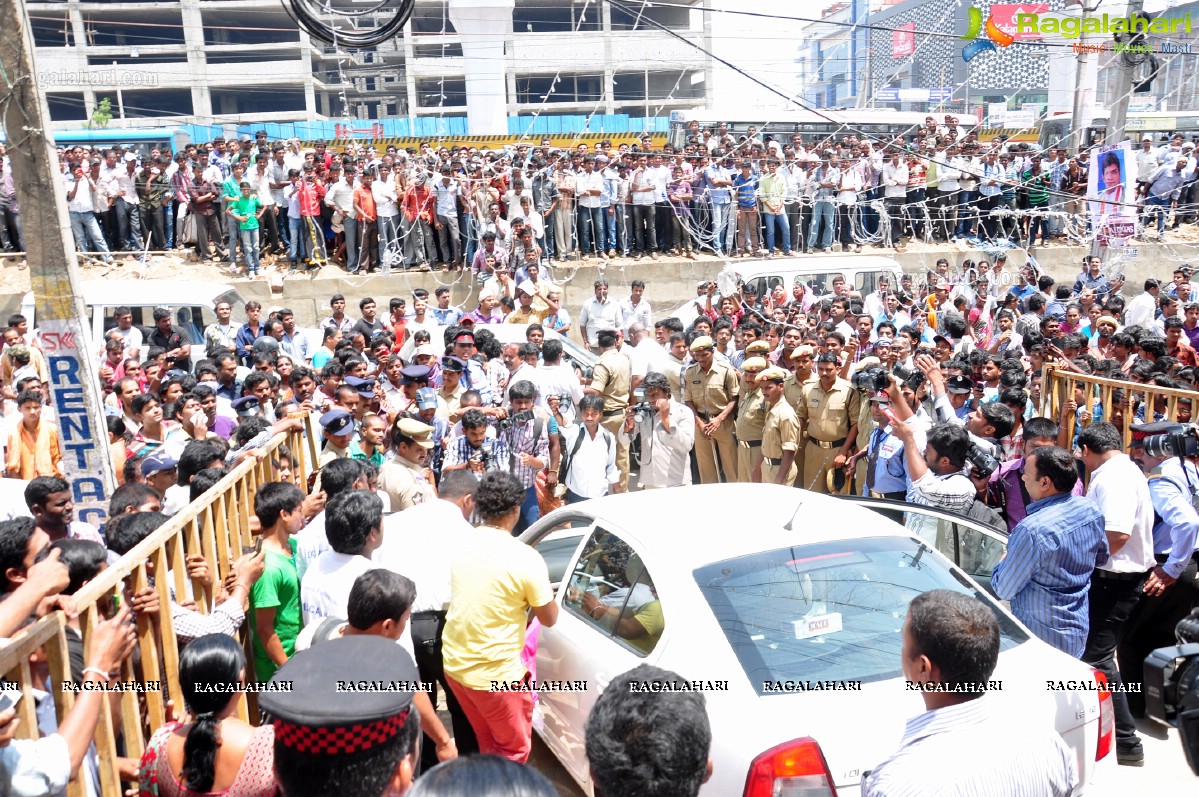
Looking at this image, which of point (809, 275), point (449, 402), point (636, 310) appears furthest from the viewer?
point (809, 275)

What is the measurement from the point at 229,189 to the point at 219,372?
8370mm

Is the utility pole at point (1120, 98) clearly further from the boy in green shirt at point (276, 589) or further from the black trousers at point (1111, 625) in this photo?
the boy in green shirt at point (276, 589)

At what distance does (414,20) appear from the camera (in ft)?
169

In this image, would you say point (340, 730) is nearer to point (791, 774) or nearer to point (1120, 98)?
point (791, 774)

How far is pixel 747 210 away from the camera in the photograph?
18.1 metres

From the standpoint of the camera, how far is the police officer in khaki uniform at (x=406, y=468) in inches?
215

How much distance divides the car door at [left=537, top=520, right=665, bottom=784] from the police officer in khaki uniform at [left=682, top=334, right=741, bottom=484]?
424cm

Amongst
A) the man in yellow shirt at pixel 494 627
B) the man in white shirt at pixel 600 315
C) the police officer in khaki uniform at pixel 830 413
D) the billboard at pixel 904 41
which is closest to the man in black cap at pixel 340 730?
the man in yellow shirt at pixel 494 627

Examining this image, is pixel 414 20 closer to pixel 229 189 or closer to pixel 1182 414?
pixel 229 189

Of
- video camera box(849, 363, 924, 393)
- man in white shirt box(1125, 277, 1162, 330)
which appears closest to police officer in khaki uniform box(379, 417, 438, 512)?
video camera box(849, 363, 924, 393)

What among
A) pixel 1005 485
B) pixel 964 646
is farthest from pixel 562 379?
pixel 964 646

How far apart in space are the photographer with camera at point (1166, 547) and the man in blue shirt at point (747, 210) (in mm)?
13399

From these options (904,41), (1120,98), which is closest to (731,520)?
(1120,98)

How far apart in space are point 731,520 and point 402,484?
2374 mm
